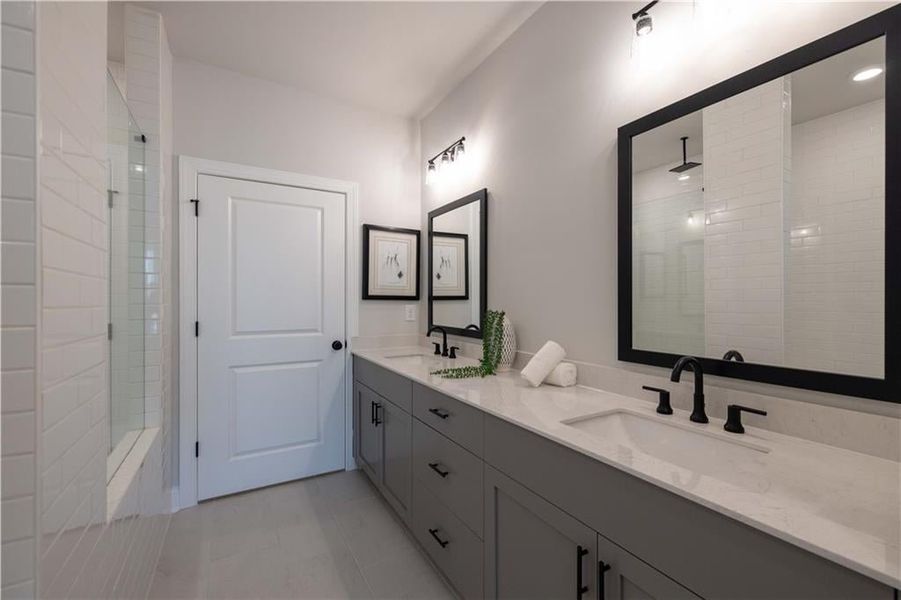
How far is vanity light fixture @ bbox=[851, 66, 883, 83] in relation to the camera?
37.4 inches

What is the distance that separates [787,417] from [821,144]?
752 millimetres

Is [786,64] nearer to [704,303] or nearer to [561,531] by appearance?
A: [704,303]

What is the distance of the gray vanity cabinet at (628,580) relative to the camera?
818 mm

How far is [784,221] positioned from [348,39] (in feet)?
7.47

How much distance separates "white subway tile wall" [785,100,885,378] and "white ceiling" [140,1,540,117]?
154 centimetres

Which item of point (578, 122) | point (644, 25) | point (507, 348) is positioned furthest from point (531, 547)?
point (644, 25)

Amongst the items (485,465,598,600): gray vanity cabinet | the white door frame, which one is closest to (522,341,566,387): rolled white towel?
(485,465,598,600): gray vanity cabinet

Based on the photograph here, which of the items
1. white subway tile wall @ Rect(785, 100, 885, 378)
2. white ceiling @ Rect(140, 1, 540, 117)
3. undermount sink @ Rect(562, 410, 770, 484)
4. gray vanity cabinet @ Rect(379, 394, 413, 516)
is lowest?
gray vanity cabinet @ Rect(379, 394, 413, 516)

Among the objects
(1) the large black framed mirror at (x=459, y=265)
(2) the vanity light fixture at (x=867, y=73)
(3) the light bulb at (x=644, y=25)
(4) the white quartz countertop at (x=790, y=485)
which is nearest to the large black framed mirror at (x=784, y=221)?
(2) the vanity light fixture at (x=867, y=73)

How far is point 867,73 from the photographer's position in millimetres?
968

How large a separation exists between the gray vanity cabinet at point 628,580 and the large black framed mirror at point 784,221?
67 cm

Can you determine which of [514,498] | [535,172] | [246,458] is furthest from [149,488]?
[535,172]

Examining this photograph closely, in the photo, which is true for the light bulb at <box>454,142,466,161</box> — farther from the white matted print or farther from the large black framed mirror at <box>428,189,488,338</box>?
the white matted print

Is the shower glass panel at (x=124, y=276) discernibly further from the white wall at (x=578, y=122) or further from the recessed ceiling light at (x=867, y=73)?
the recessed ceiling light at (x=867, y=73)
